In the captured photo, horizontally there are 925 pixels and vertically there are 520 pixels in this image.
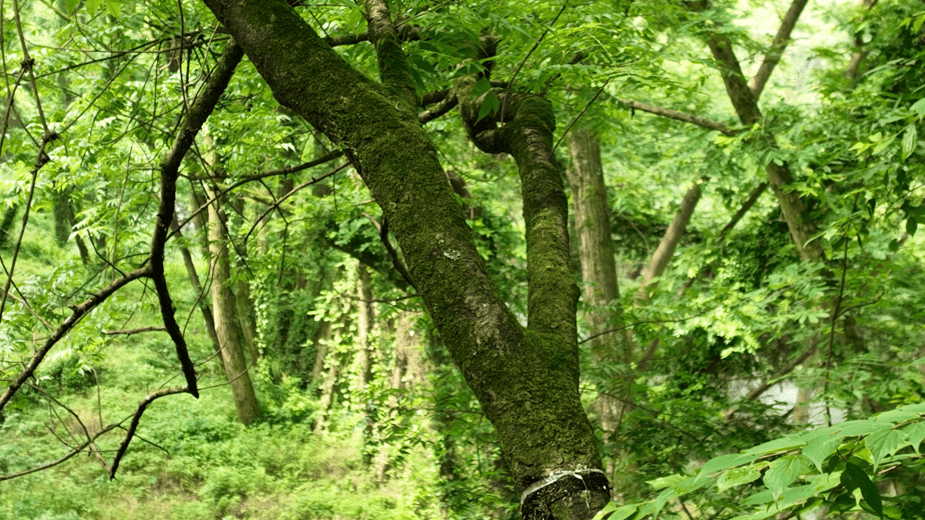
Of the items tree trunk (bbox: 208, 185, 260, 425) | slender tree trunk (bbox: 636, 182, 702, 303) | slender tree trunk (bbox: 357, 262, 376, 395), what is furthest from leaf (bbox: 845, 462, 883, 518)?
tree trunk (bbox: 208, 185, 260, 425)

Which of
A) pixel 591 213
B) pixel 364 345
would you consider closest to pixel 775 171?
pixel 591 213

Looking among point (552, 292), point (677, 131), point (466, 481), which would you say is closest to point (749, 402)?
point (466, 481)

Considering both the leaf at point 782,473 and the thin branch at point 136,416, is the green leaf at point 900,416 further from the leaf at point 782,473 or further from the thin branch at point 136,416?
the thin branch at point 136,416

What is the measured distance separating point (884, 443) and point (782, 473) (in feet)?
0.40

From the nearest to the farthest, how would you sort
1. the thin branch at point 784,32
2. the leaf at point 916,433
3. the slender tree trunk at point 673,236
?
the leaf at point 916,433, the thin branch at point 784,32, the slender tree trunk at point 673,236

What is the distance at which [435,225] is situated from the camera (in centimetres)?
149

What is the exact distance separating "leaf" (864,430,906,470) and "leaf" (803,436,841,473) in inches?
1.6

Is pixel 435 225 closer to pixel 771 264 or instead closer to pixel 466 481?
pixel 466 481

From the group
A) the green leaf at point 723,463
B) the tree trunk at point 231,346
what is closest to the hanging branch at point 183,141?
the green leaf at point 723,463

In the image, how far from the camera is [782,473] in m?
0.80

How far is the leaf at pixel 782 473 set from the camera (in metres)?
0.78

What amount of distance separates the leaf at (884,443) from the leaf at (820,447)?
0.13 feet

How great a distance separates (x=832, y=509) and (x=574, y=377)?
660mm

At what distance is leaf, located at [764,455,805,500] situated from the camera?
776 millimetres
